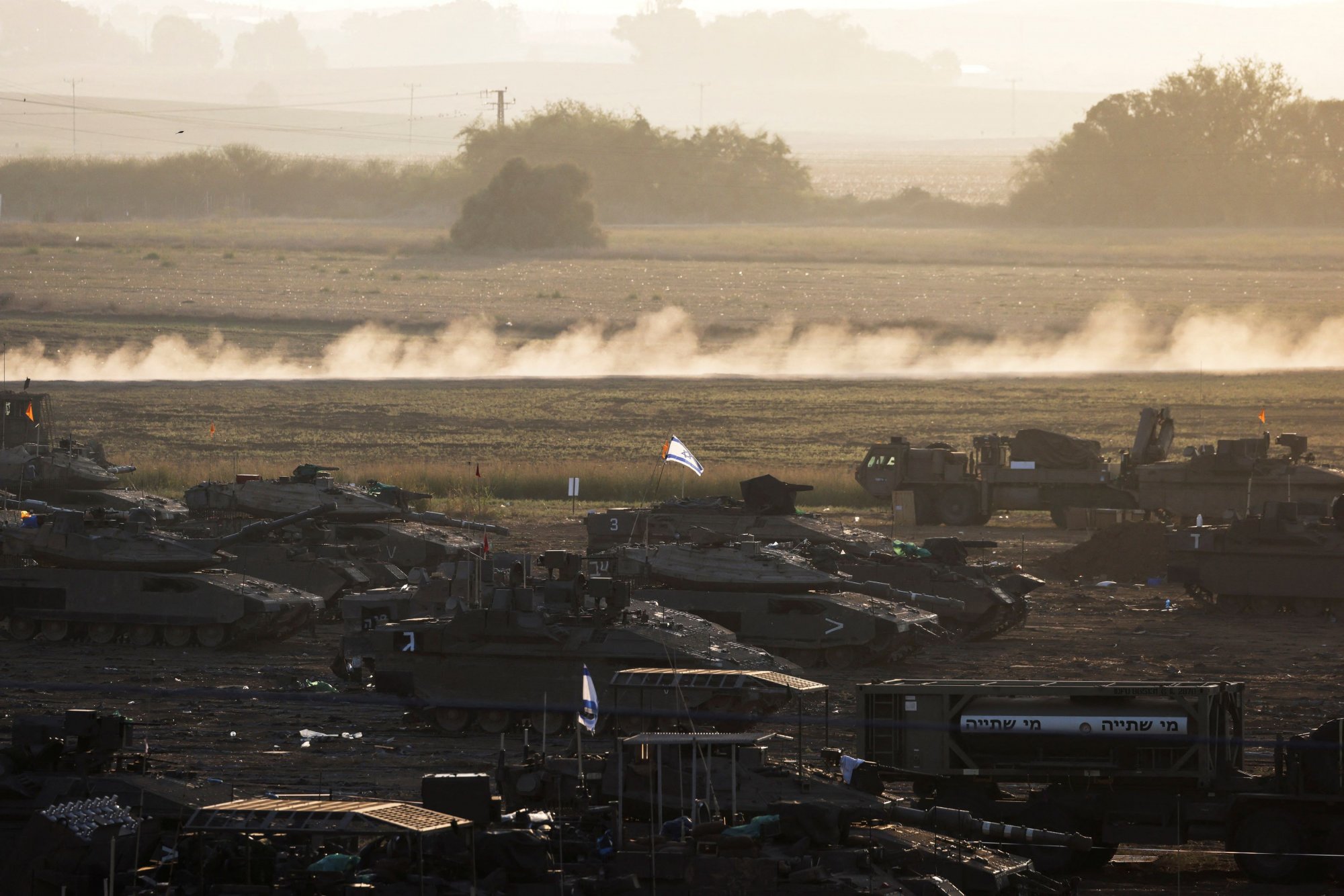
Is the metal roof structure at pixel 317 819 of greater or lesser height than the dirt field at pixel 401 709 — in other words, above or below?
above

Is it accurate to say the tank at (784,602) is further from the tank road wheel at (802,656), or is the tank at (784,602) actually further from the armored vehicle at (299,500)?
the armored vehicle at (299,500)

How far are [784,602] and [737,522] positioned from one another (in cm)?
643

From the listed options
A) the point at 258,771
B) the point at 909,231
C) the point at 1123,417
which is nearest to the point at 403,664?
the point at 258,771

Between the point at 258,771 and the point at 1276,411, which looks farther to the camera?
the point at 1276,411

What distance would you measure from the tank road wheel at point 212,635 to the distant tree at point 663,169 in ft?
283

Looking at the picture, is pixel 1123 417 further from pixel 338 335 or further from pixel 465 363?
pixel 338 335

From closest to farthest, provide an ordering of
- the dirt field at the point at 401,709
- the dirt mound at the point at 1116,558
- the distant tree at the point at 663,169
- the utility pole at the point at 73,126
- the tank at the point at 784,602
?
1. the dirt field at the point at 401,709
2. the tank at the point at 784,602
3. the dirt mound at the point at 1116,558
4. the distant tree at the point at 663,169
5. the utility pole at the point at 73,126

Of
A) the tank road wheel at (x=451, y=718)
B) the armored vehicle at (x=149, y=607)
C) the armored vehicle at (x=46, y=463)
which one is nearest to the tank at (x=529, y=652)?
the tank road wheel at (x=451, y=718)

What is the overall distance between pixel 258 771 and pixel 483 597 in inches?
177

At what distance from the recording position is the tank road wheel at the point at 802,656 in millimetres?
26562

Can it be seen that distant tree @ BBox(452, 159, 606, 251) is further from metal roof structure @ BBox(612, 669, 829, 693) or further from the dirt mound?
metal roof structure @ BBox(612, 669, 829, 693)

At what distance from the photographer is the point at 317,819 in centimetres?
1441

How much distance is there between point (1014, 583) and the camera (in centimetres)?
2889

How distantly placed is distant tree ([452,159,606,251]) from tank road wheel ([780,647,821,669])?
240 feet
